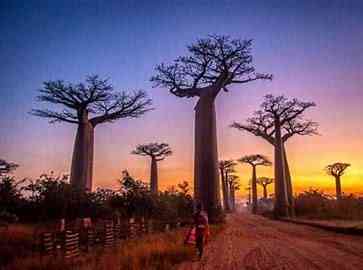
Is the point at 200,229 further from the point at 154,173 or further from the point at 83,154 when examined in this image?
the point at 154,173

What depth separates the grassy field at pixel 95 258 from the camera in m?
6.87

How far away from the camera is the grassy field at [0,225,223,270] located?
6867mm

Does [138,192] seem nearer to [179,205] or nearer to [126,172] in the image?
[126,172]

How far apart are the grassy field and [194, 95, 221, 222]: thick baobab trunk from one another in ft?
27.6

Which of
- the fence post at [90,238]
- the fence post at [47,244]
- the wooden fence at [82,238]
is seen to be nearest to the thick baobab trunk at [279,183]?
the wooden fence at [82,238]

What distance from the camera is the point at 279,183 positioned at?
28.4 meters

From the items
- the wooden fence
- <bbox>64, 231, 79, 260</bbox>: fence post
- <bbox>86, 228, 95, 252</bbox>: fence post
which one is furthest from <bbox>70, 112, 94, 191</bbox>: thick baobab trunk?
<bbox>64, 231, 79, 260</bbox>: fence post

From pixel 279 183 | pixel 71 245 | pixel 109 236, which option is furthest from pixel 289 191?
pixel 71 245

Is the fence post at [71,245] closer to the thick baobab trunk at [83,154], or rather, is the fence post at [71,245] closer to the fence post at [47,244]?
the fence post at [47,244]

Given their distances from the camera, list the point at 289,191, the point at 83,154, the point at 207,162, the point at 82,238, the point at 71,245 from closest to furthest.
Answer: the point at 71,245 → the point at 82,238 → the point at 207,162 → the point at 83,154 → the point at 289,191

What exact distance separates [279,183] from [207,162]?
11.5 m

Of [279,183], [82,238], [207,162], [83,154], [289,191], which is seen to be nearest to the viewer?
[82,238]

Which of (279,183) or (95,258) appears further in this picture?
(279,183)

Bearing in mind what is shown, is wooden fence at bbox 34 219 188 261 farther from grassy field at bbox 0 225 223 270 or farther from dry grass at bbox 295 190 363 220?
dry grass at bbox 295 190 363 220
